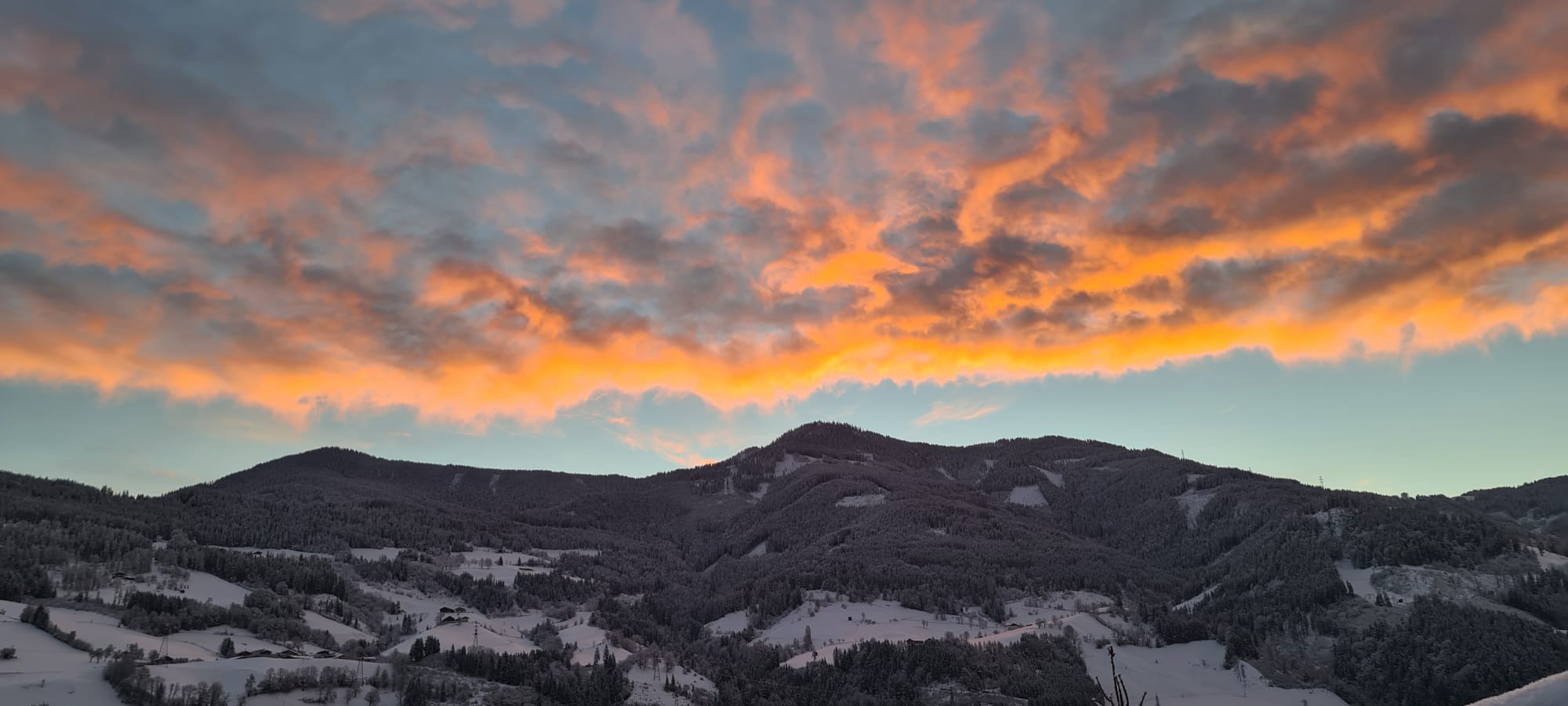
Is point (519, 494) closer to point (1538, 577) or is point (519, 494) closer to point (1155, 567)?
point (1155, 567)

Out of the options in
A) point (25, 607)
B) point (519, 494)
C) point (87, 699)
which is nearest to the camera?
point (87, 699)

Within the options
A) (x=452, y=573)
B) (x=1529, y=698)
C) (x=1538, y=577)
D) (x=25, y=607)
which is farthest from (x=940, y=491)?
(x=1529, y=698)

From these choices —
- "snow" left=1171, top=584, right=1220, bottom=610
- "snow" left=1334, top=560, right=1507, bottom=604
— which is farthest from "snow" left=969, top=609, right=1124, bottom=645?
"snow" left=1334, top=560, right=1507, bottom=604

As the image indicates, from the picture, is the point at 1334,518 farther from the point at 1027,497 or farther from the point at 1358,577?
the point at 1027,497

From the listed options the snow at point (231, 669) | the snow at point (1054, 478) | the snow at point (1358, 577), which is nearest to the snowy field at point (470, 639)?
the snow at point (231, 669)

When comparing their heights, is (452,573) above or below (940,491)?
below

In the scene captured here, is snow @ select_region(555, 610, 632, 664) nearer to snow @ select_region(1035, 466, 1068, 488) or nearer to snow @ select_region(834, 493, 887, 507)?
snow @ select_region(834, 493, 887, 507)

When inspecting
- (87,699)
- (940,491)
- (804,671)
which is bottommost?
(804,671)

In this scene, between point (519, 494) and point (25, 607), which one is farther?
point (519, 494)
